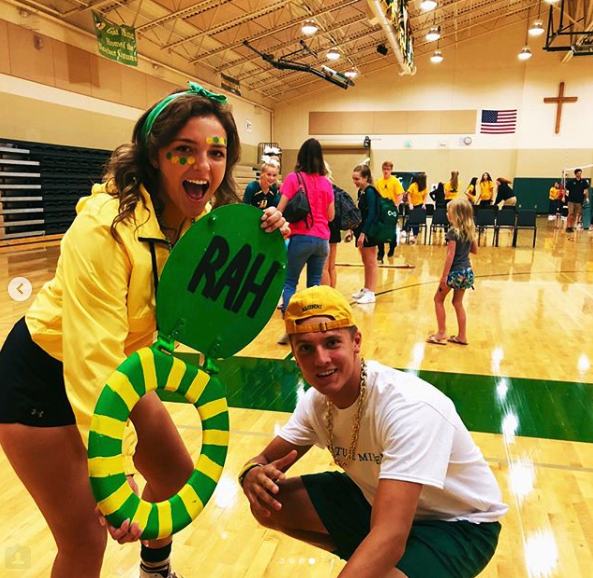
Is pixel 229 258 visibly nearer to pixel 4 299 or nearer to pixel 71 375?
pixel 71 375

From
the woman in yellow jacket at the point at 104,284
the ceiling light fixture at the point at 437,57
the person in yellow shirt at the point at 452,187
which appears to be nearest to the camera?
the woman in yellow jacket at the point at 104,284

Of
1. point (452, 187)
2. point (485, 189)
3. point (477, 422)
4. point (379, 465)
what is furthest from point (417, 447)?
point (485, 189)

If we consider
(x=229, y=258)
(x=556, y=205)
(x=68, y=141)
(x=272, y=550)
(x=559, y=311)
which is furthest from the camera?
(x=556, y=205)

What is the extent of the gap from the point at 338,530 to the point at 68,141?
1285 cm

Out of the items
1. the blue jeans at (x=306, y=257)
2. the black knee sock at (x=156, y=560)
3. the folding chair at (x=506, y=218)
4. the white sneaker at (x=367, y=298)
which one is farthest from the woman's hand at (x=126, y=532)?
the folding chair at (x=506, y=218)

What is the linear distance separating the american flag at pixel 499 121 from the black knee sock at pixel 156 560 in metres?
21.6

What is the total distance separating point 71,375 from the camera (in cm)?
109

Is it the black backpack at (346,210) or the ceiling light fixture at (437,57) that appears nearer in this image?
the black backpack at (346,210)

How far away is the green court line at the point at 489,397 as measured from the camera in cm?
310

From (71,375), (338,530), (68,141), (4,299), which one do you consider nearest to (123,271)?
(71,375)

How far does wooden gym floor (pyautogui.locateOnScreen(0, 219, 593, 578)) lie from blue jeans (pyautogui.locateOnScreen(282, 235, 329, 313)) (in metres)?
0.64

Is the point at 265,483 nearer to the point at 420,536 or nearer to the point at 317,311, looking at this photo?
the point at 420,536

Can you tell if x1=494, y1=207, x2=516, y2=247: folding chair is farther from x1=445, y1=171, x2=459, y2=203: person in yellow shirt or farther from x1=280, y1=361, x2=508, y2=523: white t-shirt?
x1=280, y1=361, x2=508, y2=523: white t-shirt

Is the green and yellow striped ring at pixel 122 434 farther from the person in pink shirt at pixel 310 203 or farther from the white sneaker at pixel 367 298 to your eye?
the white sneaker at pixel 367 298
